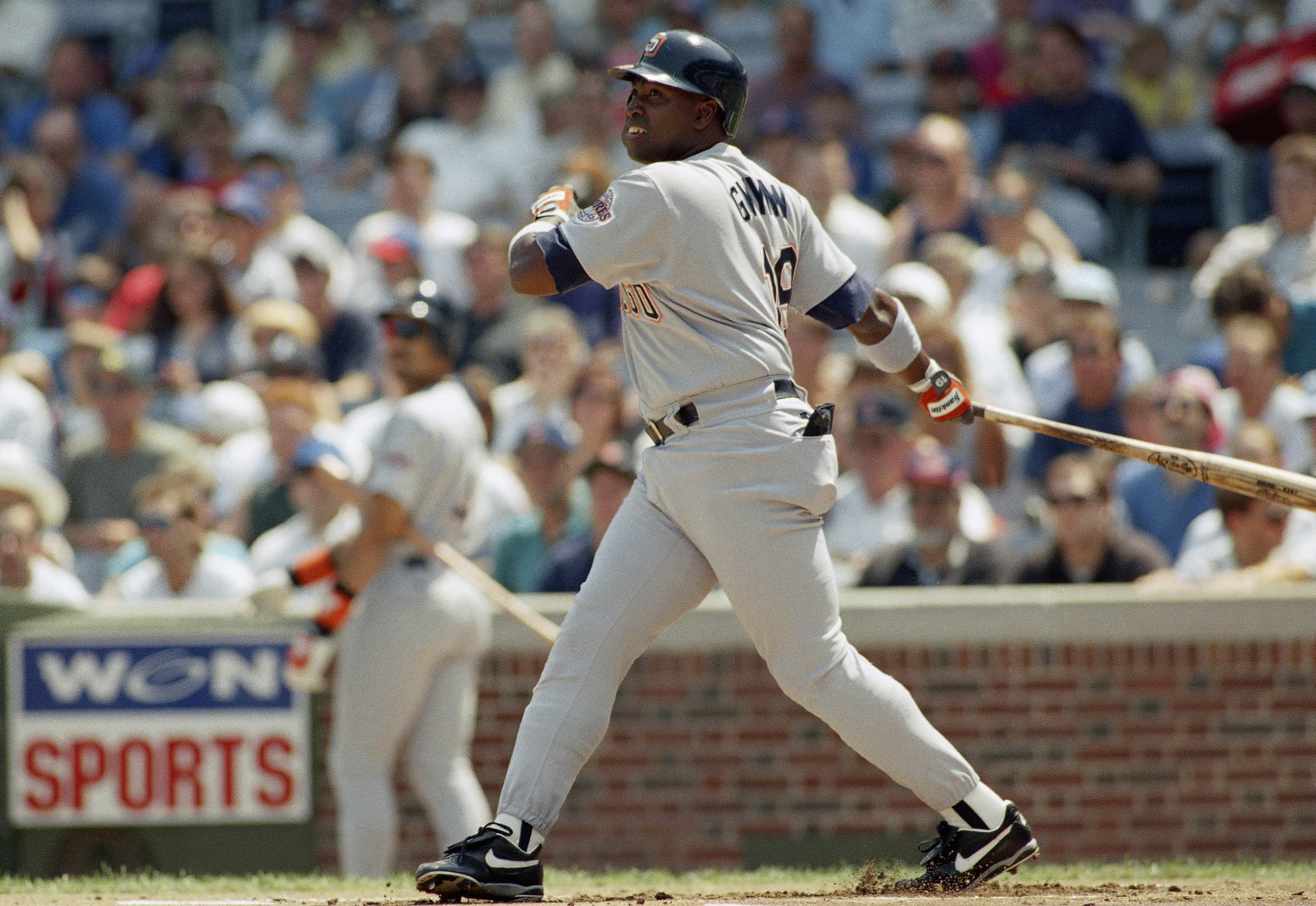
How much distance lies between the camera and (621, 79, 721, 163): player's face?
164 inches

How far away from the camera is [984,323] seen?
344 inches

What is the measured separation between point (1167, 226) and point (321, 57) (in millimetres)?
5863

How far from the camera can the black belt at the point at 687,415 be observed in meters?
4.12

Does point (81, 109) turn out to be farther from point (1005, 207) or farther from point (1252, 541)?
point (1252, 541)

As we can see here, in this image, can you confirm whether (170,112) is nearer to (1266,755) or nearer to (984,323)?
(984,323)

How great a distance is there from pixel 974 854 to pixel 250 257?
7455 millimetres

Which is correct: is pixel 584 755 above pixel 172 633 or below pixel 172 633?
above

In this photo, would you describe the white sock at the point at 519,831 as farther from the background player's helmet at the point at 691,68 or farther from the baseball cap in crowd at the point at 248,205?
the baseball cap in crowd at the point at 248,205

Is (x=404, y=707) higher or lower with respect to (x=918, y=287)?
lower

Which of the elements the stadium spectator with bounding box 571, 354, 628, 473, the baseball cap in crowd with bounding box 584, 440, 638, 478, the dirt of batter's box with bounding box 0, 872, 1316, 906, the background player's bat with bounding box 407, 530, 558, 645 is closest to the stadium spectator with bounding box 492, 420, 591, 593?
the baseball cap in crowd with bounding box 584, 440, 638, 478

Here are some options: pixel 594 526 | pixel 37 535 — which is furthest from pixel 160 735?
pixel 594 526

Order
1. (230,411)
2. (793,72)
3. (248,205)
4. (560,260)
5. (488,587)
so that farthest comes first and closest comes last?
(793,72) < (248,205) < (230,411) < (488,587) < (560,260)

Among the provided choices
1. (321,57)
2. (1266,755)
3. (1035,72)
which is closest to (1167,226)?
(1035,72)

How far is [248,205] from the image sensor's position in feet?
35.3
